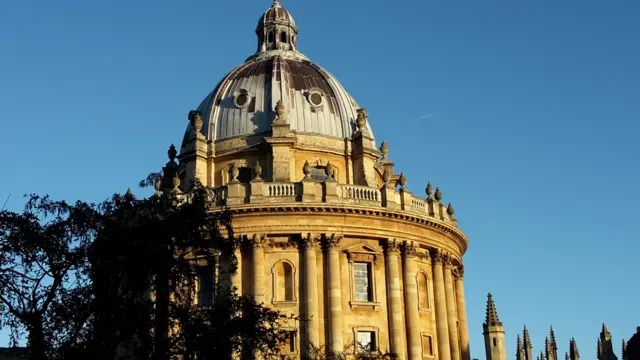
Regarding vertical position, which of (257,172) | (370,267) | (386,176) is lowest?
(370,267)

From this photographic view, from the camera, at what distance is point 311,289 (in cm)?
4322

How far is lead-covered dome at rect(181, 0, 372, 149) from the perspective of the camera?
2016 inches

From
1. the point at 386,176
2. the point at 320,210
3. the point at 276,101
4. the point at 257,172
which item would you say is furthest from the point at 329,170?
the point at 276,101

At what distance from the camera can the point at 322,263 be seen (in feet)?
145

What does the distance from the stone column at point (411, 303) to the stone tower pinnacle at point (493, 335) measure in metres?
21.0

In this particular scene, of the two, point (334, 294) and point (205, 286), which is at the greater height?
point (205, 286)

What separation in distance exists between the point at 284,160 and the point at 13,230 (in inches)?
1012

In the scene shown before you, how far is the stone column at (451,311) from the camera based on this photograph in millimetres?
47500

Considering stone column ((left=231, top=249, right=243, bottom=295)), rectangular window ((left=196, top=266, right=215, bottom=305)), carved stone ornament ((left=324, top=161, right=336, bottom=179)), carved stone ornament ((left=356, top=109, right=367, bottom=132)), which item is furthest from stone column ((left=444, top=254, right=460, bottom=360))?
rectangular window ((left=196, top=266, right=215, bottom=305))

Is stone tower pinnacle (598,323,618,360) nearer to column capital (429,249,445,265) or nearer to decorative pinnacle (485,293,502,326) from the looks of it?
decorative pinnacle (485,293,502,326)

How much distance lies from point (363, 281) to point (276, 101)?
41.4ft

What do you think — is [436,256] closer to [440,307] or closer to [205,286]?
[440,307]

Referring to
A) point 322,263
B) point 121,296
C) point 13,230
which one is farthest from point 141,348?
point 322,263

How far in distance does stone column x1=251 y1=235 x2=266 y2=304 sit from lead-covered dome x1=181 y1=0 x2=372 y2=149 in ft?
28.0
